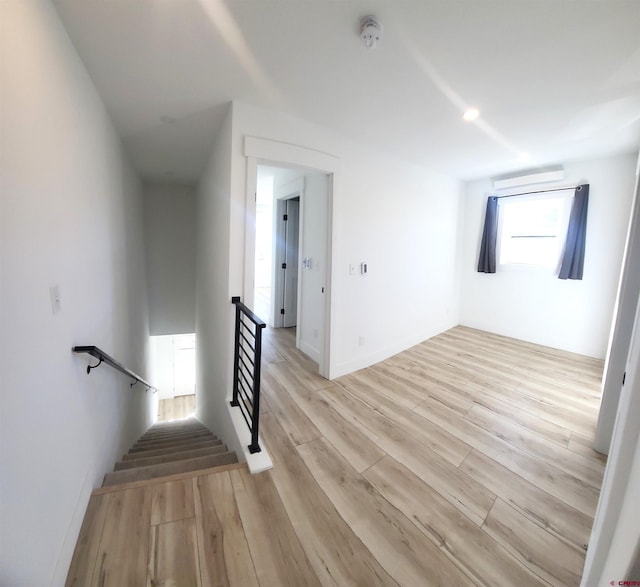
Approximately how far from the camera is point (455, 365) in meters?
3.29

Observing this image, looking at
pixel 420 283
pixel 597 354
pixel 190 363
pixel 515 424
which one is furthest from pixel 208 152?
pixel 190 363

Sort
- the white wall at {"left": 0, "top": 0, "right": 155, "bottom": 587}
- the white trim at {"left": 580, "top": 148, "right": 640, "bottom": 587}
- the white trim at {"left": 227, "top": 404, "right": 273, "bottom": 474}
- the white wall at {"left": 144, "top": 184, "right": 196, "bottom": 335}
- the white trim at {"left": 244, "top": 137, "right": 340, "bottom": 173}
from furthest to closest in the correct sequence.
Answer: the white wall at {"left": 144, "top": 184, "right": 196, "bottom": 335}, the white trim at {"left": 244, "top": 137, "right": 340, "bottom": 173}, the white trim at {"left": 227, "top": 404, "right": 273, "bottom": 474}, the white wall at {"left": 0, "top": 0, "right": 155, "bottom": 587}, the white trim at {"left": 580, "top": 148, "right": 640, "bottom": 587}

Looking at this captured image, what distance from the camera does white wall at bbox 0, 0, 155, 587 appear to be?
85cm

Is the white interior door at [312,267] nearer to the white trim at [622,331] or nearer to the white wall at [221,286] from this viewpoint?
the white wall at [221,286]

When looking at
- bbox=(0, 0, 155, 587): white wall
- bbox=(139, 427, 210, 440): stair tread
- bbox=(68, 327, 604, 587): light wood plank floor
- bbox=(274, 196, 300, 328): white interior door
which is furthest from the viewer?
bbox=(274, 196, 300, 328): white interior door

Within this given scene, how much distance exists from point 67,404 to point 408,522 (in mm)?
1778

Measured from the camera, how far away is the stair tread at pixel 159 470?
1.79 meters

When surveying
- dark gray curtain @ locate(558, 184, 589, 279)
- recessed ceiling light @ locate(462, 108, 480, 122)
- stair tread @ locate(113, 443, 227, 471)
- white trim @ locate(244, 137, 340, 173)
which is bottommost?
stair tread @ locate(113, 443, 227, 471)

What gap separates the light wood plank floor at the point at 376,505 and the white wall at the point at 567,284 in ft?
5.39

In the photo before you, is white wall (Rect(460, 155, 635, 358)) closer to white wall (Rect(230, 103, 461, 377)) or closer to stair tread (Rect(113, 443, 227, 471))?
white wall (Rect(230, 103, 461, 377))

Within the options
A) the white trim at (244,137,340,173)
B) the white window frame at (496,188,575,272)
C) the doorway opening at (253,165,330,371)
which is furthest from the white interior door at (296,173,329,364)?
the white window frame at (496,188,575,272)

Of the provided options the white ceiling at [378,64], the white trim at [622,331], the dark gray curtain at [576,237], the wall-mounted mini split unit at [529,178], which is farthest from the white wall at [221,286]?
the dark gray curtain at [576,237]

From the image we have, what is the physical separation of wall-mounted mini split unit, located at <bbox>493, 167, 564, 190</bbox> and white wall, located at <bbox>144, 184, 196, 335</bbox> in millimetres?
5166

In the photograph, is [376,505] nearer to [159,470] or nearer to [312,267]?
[159,470]
